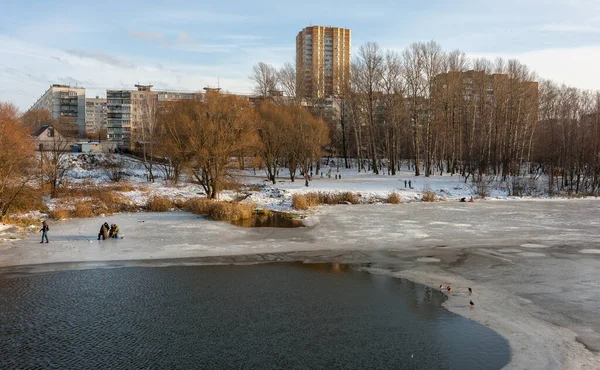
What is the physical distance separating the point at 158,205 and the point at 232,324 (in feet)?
68.6

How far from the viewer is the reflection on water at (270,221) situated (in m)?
23.8

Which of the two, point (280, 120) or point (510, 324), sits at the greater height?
point (280, 120)

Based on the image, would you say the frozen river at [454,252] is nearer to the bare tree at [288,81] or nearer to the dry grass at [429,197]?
the dry grass at [429,197]

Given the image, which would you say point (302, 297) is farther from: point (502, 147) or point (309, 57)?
point (309, 57)

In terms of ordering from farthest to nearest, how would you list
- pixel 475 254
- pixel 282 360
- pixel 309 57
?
pixel 309 57, pixel 475 254, pixel 282 360

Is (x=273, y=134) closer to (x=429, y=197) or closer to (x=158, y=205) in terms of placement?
(x=429, y=197)

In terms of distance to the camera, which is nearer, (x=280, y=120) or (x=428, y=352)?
(x=428, y=352)

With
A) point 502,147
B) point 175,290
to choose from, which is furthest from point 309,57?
point 175,290

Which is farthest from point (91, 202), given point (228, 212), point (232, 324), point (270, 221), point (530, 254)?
point (530, 254)

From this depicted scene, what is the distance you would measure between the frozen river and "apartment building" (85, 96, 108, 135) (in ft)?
380

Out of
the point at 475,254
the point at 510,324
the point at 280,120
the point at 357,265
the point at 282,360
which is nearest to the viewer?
the point at 282,360

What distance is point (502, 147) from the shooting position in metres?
49.2

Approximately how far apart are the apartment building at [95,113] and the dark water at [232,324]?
12921cm

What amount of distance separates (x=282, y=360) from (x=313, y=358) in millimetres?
555
